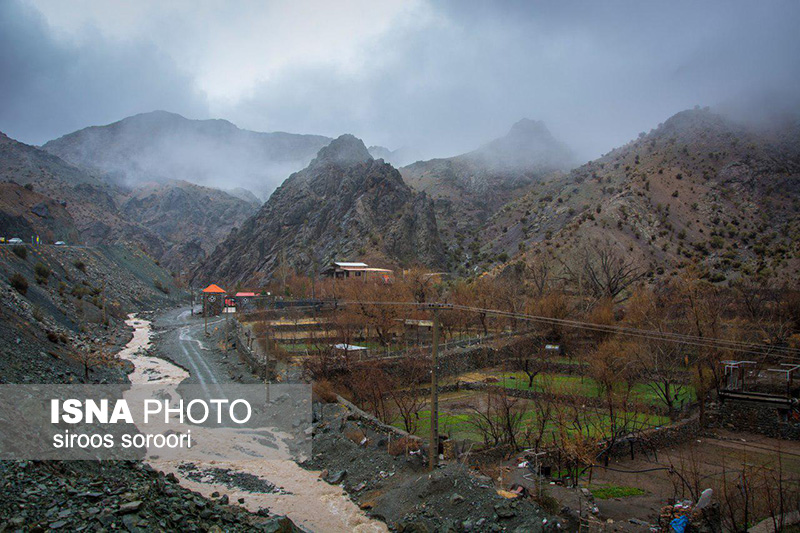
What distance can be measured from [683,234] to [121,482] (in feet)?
217

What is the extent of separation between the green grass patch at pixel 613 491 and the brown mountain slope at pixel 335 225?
67.7 meters

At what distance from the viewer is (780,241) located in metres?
58.1

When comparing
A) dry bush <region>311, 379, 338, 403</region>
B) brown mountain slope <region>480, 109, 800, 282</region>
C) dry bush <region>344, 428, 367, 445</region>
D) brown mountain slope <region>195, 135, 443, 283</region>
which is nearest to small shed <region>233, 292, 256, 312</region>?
brown mountain slope <region>195, 135, 443, 283</region>

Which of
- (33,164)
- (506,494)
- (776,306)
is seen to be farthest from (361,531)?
(33,164)

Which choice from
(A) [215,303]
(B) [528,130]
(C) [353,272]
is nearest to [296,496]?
(C) [353,272]

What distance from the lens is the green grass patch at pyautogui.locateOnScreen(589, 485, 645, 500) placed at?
1759cm

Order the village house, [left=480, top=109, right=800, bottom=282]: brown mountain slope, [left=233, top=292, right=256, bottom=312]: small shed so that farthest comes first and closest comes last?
the village house, [left=233, top=292, right=256, bottom=312]: small shed, [left=480, top=109, right=800, bottom=282]: brown mountain slope

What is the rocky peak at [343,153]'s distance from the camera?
4956 inches

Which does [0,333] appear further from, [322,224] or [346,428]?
[322,224]

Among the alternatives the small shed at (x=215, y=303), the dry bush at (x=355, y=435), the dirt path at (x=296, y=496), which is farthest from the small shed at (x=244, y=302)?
the dirt path at (x=296, y=496)

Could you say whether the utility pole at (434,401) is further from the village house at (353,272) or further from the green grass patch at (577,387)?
the village house at (353,272)

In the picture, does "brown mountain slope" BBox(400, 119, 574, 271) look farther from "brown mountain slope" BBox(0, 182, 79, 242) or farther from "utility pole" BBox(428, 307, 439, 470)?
"utility pole" BBox(428, 307, 439, 470)

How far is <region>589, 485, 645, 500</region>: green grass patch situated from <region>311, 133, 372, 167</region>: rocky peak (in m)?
112

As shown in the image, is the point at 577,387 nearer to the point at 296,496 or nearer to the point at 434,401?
the point at 434,401
